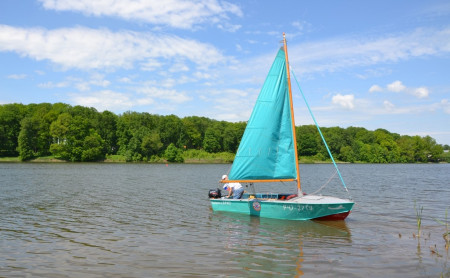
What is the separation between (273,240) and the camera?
14359 mm

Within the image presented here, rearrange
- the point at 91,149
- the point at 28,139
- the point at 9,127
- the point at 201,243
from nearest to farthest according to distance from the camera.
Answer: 1. the point at 201,243
2. the point at 28,139
3. the point at 91,149
4. the point at 9,127

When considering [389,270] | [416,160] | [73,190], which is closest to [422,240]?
[389,270]

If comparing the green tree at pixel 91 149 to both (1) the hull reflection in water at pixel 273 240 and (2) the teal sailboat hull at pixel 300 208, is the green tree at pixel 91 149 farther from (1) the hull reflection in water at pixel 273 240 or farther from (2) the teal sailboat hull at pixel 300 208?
(2) the teal sailboat hull at pixel 300 208

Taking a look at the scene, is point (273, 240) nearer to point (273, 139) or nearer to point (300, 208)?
point (300, 208)

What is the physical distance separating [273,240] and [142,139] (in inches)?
3972

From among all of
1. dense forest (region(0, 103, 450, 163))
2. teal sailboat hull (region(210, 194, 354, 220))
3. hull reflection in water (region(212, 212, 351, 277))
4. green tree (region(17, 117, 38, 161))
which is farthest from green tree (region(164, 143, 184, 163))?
teal sailboat hull (region(210, 194, 354, 220))

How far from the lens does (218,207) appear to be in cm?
2102

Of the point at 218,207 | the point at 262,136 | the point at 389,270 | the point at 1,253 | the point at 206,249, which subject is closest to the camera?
the point at 389,270

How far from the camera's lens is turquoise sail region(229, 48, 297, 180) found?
1916 centimetres

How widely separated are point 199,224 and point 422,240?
10.2 metres

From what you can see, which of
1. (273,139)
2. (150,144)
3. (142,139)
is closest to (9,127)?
(142,139)

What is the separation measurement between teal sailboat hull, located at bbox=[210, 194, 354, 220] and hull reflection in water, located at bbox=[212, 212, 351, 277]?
36 centimetres

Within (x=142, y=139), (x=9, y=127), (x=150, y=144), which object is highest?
(x=9, y=127)

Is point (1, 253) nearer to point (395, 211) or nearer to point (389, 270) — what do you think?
point (389, 270)
